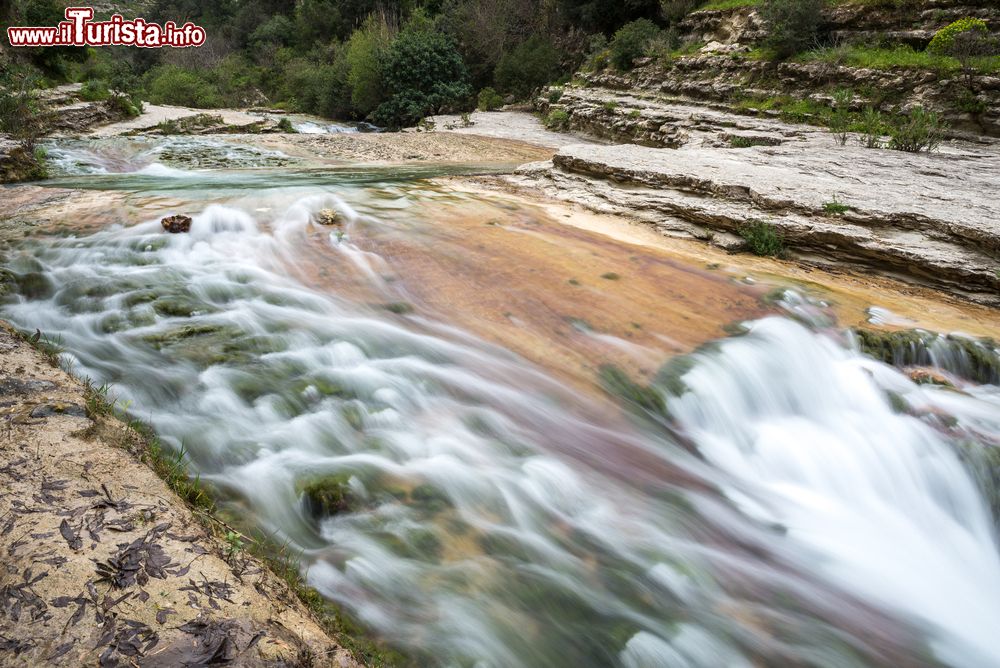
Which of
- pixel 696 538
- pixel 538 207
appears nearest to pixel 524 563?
pixel 696 538

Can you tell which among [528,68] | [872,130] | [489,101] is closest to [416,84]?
[489,101]

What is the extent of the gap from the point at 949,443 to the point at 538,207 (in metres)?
5.05

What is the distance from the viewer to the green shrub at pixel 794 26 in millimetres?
14984

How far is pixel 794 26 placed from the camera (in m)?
15.0

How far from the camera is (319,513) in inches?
113

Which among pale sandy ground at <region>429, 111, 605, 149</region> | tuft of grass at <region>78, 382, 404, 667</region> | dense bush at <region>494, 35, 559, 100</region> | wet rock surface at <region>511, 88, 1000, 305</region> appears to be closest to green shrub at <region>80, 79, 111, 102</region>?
pale sandy ground at <region>429, 111, 605, 149</region>

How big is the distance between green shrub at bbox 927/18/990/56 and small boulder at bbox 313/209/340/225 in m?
13.5

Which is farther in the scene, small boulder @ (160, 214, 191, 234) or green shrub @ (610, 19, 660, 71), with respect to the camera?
green shrub @ (610, 19, 660, 71)

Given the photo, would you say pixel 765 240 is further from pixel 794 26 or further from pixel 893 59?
pixel 794 26

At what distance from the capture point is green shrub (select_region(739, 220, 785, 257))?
19.8 ft

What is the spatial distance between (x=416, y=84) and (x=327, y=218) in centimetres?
2103

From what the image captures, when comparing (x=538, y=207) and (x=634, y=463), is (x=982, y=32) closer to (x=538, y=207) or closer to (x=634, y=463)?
(x=538, y=207)

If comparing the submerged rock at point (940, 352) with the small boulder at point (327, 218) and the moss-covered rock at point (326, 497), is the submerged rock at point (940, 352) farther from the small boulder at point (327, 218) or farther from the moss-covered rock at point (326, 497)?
the small boulder at point (327, 218)

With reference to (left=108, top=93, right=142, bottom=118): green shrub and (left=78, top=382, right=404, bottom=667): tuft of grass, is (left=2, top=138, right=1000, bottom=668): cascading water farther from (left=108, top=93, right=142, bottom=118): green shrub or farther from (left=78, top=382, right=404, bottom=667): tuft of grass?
(left=108, top=93, right=142, bottom=118): green shrub
